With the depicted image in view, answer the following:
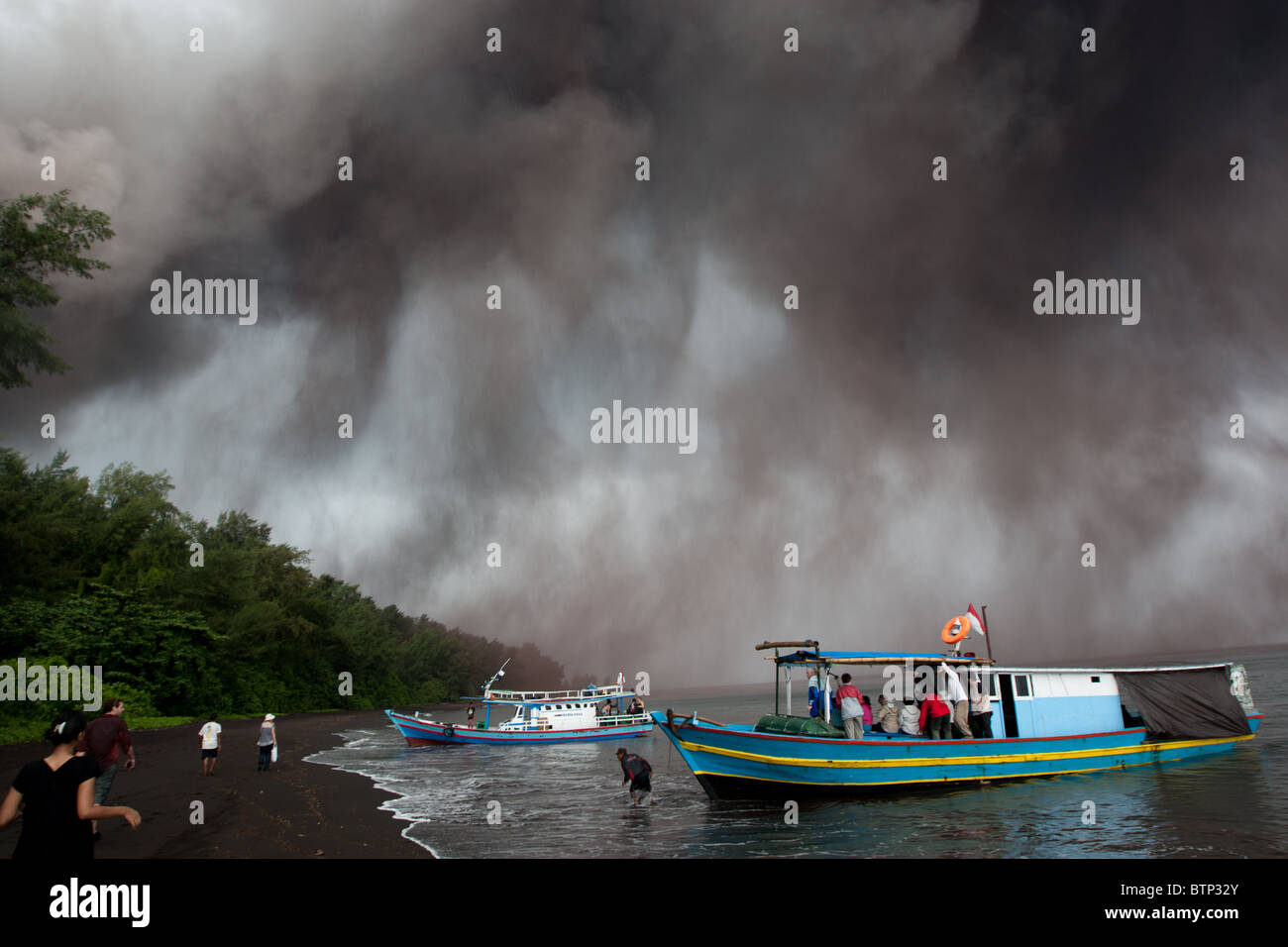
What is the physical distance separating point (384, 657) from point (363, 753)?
237 feet

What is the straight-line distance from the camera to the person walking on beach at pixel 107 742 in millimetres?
13523

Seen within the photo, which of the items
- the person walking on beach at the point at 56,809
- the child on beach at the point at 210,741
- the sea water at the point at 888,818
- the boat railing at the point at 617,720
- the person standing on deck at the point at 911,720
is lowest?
the boat railing at the point at 617,720

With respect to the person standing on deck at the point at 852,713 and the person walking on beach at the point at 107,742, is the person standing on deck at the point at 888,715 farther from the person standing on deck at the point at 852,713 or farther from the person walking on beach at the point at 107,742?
the person walking on beach at the point at 107,742

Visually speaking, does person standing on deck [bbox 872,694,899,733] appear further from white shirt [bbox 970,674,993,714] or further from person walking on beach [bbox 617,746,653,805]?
person walking on beach [bbox 617,746,653,805]

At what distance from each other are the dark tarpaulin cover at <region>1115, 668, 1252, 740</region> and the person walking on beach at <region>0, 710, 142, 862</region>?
29.9 meters

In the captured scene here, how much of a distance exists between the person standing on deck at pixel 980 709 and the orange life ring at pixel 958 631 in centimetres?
198

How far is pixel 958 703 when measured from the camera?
22344 mm

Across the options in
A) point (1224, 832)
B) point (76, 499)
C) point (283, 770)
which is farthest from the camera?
point (76, 499)

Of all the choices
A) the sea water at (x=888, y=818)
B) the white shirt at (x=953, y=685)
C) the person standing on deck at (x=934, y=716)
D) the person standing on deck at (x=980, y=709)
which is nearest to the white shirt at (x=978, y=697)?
the person standing on deck at (x=980, y=709)

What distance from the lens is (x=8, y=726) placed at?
108 ft

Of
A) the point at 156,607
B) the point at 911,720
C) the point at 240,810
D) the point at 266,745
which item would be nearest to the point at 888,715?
the point at 911,720

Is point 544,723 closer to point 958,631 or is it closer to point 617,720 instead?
point 617,720
